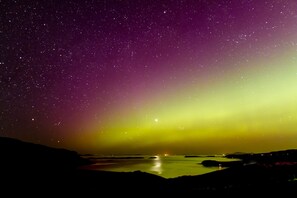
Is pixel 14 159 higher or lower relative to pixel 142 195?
higher

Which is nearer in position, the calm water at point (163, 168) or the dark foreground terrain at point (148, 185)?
the dark foreground terrain at point (148, 185)

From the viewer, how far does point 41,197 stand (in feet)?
62.8

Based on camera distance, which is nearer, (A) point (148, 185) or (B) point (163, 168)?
(A) point (148, 185)

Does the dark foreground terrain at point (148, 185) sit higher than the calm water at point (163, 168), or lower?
higher

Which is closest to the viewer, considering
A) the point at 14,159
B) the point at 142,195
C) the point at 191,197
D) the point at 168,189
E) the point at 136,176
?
the point at 191,197

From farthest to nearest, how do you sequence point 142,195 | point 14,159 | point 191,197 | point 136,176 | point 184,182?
point 14,159
point 136,176
point 184,182
point 142,195
point 191,197

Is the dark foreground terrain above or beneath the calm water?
above

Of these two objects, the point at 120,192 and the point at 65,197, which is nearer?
the point at 65,197

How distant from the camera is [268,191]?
62.2 feet

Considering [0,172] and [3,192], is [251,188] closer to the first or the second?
[3,192]

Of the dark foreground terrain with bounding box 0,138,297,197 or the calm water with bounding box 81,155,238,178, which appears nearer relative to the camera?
the dark foreground terrain with bounding box 0,138,297,197

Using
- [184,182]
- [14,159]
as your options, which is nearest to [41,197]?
[184,182]

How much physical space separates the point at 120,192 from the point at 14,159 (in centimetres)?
2146

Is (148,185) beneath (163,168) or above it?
above
